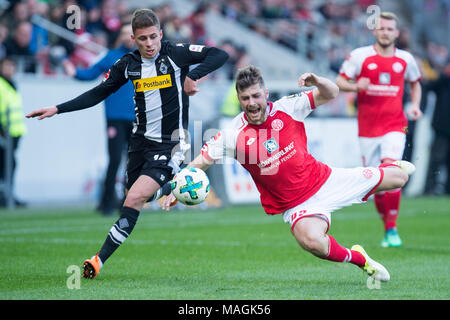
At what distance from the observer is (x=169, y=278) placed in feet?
21.9

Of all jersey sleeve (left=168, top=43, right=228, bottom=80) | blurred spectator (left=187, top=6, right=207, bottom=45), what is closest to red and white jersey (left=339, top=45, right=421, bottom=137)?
jersey sleeve (left=168, top=43, right=228, bottom=80)

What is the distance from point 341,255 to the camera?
20.6 feet

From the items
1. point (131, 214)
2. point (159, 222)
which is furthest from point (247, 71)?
point (159, 222)

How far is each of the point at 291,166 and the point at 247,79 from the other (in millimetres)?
822

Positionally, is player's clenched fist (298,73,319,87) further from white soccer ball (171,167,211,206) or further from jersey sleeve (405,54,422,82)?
jersey sleeve (405,54,422,82)

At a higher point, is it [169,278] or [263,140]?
[263,140]

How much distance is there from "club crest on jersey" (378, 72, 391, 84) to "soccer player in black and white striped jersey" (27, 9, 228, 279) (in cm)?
273

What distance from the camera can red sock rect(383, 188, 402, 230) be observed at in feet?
30.2

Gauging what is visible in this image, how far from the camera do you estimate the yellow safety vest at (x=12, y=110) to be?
14.0 metres

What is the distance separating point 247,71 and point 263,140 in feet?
1.91

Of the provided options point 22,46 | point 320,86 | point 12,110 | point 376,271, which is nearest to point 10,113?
point 12,110

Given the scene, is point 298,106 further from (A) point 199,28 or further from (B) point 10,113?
(A) point 199,28
